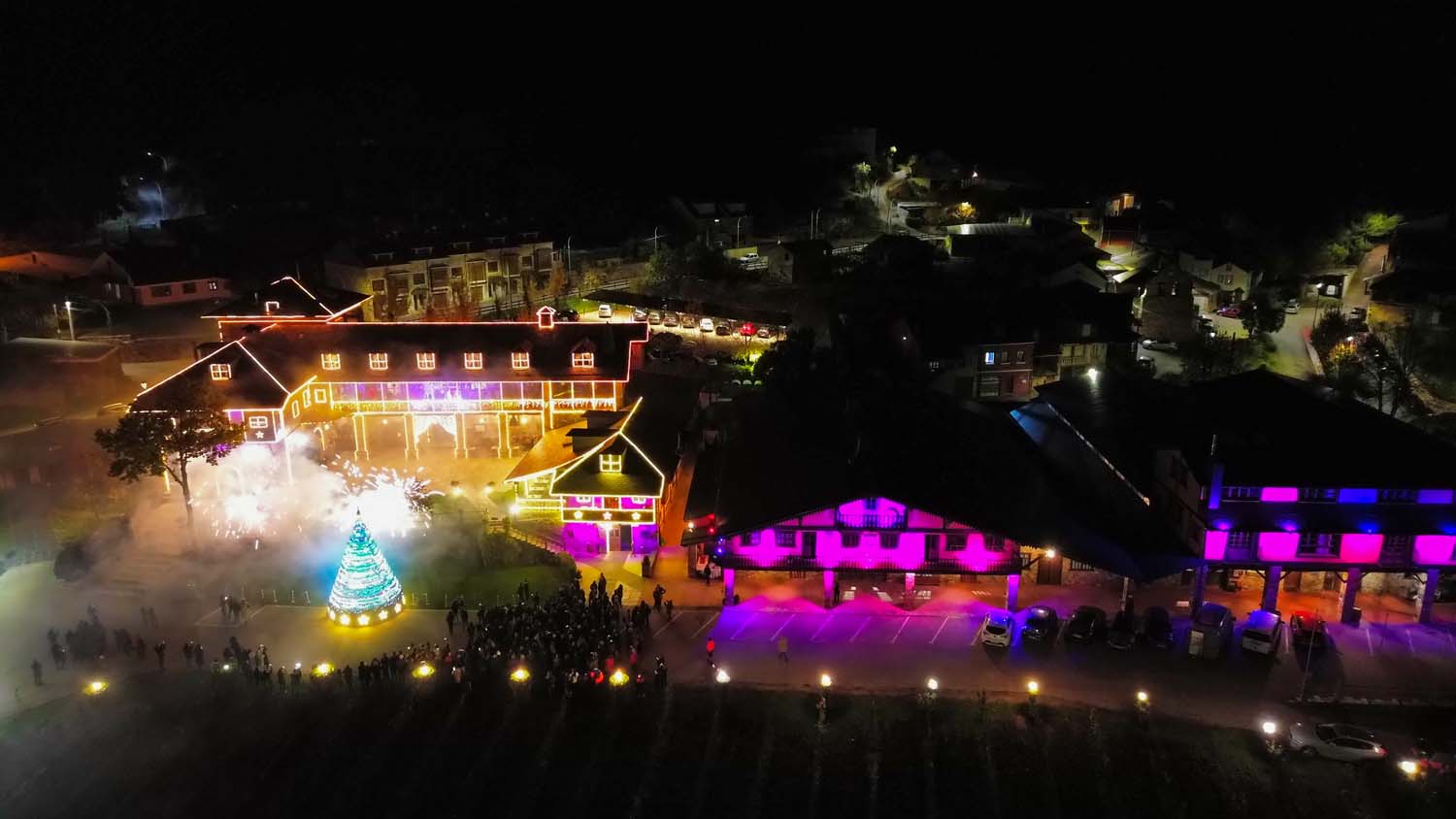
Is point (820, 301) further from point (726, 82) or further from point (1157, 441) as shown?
point (726, 82)

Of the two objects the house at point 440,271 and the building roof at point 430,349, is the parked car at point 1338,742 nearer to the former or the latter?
the building roof at point 430,349

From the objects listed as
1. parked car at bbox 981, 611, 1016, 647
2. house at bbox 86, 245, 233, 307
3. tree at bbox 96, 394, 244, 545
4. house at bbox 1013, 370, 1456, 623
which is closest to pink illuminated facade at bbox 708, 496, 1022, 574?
parked car at bbox 981, 611, 1016, 647

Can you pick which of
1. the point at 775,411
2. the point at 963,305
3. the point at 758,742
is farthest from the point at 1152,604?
the point at 963,305

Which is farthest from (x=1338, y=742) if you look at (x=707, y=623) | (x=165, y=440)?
(x=165, y=440)

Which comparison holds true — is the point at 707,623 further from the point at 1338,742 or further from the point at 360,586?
the point at 1338,742

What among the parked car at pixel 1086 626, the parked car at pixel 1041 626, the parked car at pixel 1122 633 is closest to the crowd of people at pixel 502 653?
the parked car at pixel 1041 626
